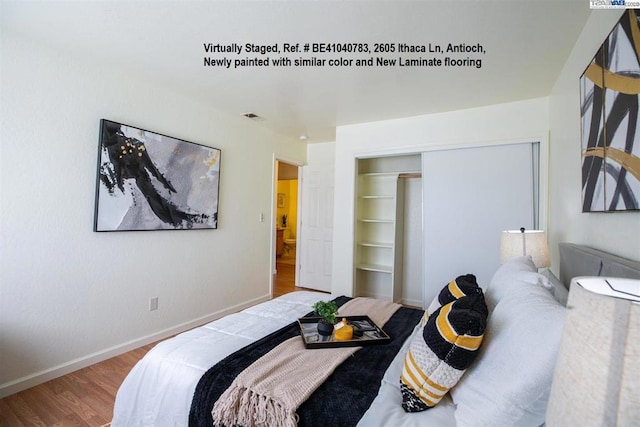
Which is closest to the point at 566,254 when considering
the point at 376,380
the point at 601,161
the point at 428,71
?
the point at 601,161

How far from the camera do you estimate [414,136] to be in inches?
141

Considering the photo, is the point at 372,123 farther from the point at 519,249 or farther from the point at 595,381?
the point at 595,381

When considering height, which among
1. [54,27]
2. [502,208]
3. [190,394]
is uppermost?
[54,27]

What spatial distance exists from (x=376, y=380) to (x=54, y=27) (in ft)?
9.34

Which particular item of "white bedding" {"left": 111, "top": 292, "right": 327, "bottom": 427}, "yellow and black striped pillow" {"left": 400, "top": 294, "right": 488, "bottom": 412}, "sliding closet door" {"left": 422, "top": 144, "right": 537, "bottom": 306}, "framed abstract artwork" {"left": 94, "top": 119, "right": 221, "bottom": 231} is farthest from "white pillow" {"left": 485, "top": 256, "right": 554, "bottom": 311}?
Result: "framed abstract artwork" {"left": 94, "top": 119, "right": 221, "bottom": 231}

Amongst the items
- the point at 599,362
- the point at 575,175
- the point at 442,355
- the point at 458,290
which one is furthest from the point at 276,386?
the point at 575,175

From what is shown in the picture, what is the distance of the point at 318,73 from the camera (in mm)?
2510

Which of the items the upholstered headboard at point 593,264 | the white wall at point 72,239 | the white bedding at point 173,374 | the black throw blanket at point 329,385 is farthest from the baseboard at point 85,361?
the upholstered headboard at point 593,264

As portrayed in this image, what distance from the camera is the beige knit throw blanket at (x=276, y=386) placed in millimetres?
1098

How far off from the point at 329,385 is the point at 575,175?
6.89 ft

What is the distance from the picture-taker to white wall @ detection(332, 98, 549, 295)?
304 centimetres

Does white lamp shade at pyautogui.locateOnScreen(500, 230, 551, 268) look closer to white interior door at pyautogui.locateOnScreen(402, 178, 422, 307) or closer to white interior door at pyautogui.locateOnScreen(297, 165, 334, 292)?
white interior door at pyautogui.locateOnScreen(402, 178, 422, 307)

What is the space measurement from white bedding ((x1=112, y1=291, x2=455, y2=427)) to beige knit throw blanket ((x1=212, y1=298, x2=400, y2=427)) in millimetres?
219

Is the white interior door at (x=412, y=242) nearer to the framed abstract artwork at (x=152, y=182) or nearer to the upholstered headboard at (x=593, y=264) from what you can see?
the upholstered headboard at (x=593, y=264)
